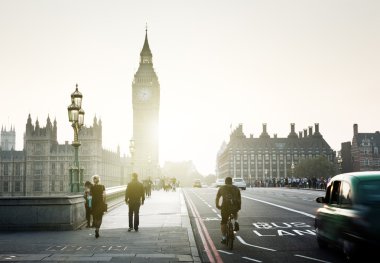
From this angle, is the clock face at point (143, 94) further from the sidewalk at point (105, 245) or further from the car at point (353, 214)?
the car at point (353, 214)

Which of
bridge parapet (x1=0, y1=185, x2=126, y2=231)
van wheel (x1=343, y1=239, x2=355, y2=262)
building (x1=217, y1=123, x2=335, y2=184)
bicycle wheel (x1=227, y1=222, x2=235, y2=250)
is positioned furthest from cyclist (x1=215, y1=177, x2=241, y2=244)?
building (x1=217, y1=123, x2=335, y2=184)

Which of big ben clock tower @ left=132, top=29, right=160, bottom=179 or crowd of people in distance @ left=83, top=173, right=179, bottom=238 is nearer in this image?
crowd of people in distance @ left=83, top=173, right=179, bottom=238

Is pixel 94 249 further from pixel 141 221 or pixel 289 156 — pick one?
pixel 289 156

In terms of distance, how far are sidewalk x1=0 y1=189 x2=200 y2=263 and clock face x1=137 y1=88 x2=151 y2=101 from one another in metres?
142

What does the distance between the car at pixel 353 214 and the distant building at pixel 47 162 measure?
12631cm

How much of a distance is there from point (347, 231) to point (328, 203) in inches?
69.3

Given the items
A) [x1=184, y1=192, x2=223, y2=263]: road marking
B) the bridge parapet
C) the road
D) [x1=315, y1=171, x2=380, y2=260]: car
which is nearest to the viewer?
[x1=315, y1=171, x2=380, y2=260]: car

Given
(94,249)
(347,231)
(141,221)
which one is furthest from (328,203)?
(141,221)

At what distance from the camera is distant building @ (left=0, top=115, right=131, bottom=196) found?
136625mm

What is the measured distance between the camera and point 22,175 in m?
141

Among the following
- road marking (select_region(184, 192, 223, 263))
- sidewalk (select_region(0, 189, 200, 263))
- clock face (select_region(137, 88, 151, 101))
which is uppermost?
clock face (select_region(137, 88, 151, 101))

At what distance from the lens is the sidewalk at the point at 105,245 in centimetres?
1022

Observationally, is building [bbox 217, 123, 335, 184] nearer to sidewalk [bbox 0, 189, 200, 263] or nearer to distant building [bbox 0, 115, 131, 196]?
distant building [bbox 0, 115, 131, 196]

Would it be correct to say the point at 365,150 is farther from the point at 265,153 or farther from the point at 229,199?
the point at 229,199
